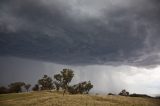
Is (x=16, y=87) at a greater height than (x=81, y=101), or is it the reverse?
(x=16, y=87)

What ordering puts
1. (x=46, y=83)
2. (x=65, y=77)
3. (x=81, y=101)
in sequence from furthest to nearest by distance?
(x=46, y=83), (x=65, y=77), (x=81, y=101)

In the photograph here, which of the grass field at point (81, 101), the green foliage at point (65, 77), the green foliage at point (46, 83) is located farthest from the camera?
the green foliage at point (46, 83)

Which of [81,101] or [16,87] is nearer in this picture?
[81,101]

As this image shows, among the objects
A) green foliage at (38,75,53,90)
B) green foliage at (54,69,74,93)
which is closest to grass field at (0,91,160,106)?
green foliage at (54,69,74,93)

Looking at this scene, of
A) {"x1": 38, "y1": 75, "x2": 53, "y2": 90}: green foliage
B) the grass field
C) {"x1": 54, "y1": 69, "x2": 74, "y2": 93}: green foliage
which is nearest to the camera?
the grass field

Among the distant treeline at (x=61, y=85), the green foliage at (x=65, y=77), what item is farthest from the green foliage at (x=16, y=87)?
the green foliage at (x=65, y=77)

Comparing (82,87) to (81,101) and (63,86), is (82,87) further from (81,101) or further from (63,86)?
(81,101)

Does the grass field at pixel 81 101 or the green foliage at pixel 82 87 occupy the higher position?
the green foliage at pixel 82 87

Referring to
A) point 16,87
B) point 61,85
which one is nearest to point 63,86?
point 61,85

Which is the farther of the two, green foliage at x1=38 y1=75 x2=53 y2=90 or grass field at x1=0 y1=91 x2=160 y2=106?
green foliage at x1=38 y1=75 x2=53 y2=90

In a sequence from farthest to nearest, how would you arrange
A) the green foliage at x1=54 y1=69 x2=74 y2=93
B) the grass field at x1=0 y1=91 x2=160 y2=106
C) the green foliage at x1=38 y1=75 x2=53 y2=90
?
1. the green foliage at x1=38 y1=75 x2=53 y2=90
2. the green foliage at x1=54 y1=69 x2=74 y2=93
3. the grass field at x1=0 y1=91 x2=160 y2=106

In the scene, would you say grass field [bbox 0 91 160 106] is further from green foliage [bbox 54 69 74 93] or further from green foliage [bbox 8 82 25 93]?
green foliage [bbox 8 82 25 93]

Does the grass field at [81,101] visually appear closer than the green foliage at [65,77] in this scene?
Yes

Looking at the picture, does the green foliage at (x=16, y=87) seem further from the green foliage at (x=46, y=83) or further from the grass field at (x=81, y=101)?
the grass field at (x=81, y=101)
